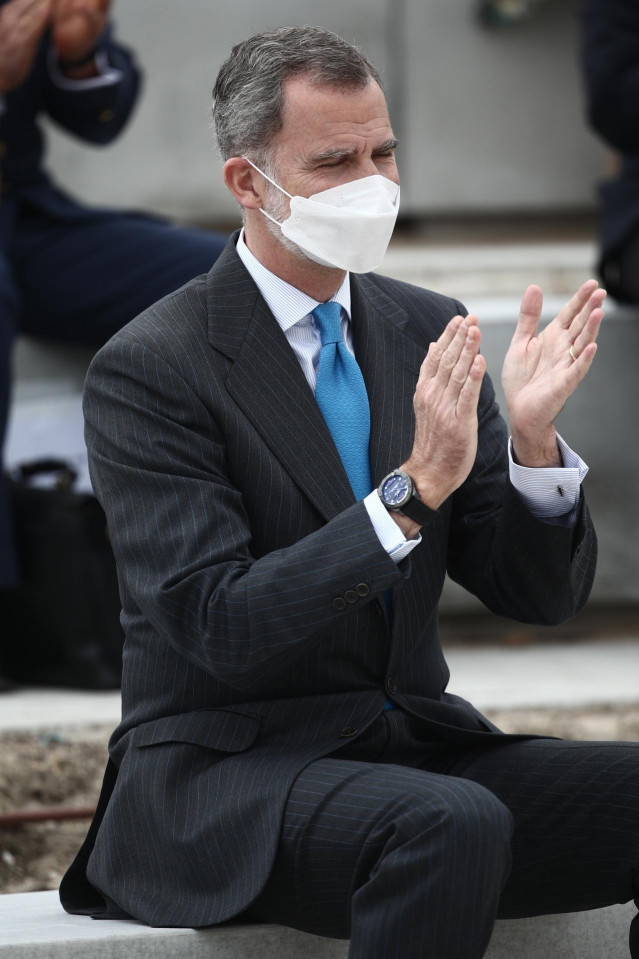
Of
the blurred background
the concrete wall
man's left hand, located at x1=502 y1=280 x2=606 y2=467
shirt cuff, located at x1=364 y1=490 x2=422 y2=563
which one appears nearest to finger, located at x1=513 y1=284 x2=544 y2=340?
man's left hand, located at x1=502 y1=280 x2=606 y2=467

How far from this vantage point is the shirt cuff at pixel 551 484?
190 centimetres

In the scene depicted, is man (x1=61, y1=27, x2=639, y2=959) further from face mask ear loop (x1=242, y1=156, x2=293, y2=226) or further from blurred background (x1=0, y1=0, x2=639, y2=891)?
blurred background (x1=0, y1=0, x2=639, y2=891)

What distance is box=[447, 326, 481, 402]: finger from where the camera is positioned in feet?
5.72

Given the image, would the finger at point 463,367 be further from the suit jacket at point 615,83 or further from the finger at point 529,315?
the suit jacket at point 615,83

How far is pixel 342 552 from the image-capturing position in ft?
5.62

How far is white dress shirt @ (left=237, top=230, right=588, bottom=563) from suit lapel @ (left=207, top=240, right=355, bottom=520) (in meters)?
0.02

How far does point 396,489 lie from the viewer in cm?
173

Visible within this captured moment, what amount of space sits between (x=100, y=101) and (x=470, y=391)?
2.20m

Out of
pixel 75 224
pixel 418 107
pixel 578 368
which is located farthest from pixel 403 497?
pixel 418 107

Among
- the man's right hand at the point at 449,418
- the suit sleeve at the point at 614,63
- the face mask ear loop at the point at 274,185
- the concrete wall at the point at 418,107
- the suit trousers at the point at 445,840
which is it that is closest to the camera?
the suit trousers at the point at 445,840

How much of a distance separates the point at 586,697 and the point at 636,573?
66 centimetres

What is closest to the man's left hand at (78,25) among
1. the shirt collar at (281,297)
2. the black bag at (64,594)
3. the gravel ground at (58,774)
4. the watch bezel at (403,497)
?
the black bag at (64,594)

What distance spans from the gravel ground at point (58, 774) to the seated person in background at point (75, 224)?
0.54 metres

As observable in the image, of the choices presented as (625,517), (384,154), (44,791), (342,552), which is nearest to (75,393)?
(44,791)
